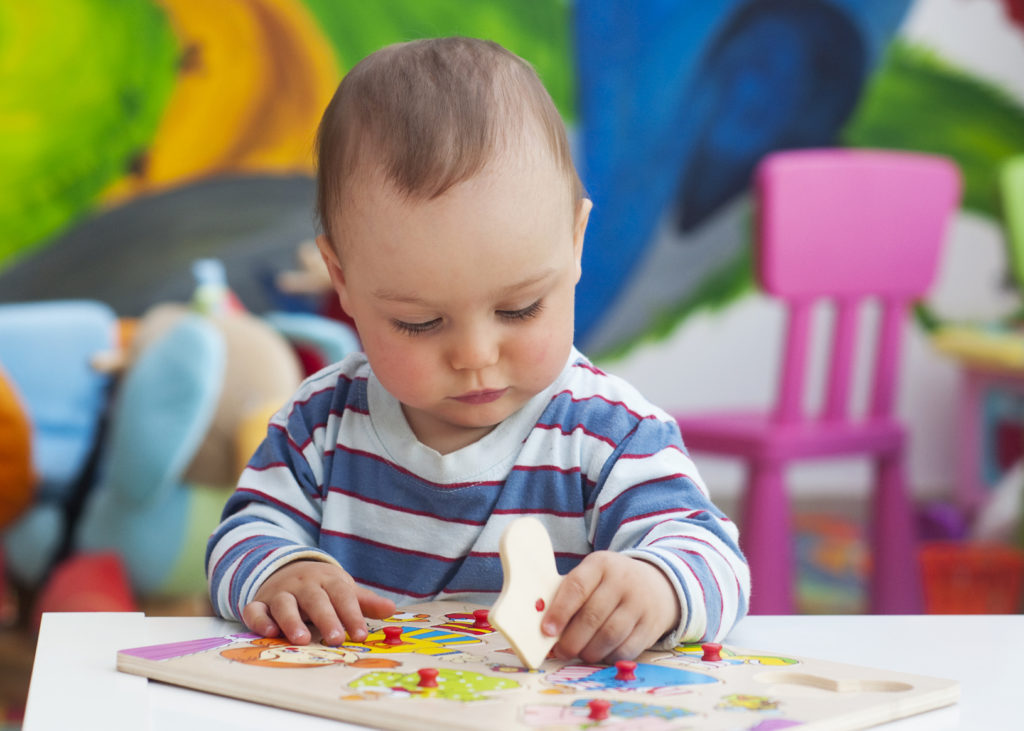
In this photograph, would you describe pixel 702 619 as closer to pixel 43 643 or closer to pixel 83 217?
pixel 43 643

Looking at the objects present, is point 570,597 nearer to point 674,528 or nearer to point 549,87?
point 674,528

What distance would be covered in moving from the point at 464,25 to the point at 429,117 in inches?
82.5

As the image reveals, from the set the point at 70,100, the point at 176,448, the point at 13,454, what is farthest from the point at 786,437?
the point at 70,100

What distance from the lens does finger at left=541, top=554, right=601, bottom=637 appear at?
18.5 inches

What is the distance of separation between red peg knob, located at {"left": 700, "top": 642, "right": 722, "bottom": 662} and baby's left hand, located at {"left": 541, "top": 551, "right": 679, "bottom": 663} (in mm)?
21

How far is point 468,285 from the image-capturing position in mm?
542

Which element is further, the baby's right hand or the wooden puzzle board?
the baby's right hand

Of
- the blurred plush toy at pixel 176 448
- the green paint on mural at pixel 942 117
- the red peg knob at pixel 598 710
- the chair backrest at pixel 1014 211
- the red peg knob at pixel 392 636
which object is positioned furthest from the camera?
the green paint on mural at pixel 942 117

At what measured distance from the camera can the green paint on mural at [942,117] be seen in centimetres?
285

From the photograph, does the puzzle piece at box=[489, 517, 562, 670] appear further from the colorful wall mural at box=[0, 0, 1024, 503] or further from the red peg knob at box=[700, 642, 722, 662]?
the colorful wall mural at box=[0, 0, 1024, 503]

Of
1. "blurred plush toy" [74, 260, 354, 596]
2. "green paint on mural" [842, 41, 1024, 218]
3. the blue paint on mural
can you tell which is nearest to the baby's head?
"blurred plush toy" [74, 260, 354, 596]

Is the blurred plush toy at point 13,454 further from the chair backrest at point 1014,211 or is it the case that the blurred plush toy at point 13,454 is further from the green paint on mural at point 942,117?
the green paint on mural at point 942,117

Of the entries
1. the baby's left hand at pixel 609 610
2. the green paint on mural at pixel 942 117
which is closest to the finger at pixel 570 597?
the baby's left hand at pixel 609 610

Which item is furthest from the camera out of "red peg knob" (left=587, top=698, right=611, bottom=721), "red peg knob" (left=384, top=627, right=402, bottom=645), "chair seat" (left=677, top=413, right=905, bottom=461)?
"chair seat" (left=677, top=413, right=905, bottom=461)
